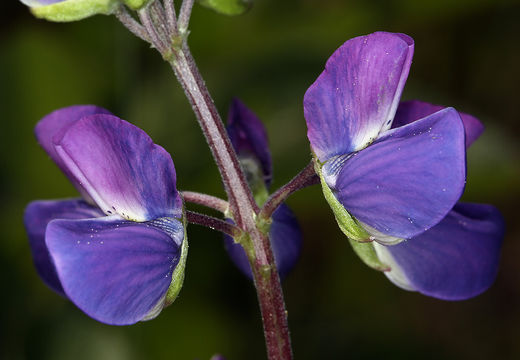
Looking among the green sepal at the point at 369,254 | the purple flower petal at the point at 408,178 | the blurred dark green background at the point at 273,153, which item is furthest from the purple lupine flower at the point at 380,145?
the blurred dark green background at the point at 273,153

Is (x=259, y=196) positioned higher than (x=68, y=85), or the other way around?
(x=68, y=85)

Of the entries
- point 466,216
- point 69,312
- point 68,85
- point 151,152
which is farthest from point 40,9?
point 68,85

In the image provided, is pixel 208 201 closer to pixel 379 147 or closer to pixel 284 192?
pixel 284 192

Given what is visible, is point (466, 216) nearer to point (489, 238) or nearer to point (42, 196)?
point (489, 238)

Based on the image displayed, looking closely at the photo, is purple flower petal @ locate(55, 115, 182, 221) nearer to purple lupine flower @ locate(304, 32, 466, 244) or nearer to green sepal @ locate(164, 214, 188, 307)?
green sepal @ locate(164, 214, 188, 307)

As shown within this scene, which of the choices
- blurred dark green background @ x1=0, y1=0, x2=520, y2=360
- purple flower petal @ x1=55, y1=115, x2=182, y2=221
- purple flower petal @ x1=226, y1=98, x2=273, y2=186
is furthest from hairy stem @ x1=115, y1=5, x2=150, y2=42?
blurred dark green background @ x1=0, y1=0, x2=520, y2=360

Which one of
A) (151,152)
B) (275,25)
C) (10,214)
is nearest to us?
(151,152)

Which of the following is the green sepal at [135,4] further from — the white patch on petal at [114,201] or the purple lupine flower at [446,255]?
the purple lupine flower at [446,255]
